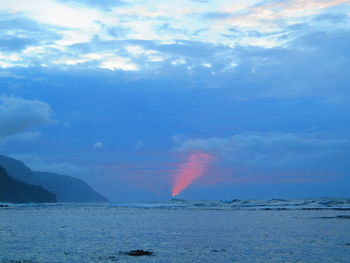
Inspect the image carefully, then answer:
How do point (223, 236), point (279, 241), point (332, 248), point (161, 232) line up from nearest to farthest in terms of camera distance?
1. point (332, 248)
2. point (279, 241)
3. point (223, 236)
4. point (161, 232)

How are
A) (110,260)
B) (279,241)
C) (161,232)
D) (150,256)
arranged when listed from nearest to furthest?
(110,260) → (150,256) → (279,241) → (161,232)

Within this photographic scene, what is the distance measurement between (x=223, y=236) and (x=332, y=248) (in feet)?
26.8

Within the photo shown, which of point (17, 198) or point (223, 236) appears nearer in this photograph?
point (223, 236)

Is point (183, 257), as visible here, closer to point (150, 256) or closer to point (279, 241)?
point (150, 256)

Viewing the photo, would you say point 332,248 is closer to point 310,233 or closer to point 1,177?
point 310,233

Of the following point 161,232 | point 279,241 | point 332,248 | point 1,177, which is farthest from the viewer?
point 1,177

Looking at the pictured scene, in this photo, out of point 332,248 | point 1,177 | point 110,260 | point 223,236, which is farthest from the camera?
point 1,177

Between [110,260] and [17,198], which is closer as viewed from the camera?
[110,260]

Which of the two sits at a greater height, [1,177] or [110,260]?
[1,177]

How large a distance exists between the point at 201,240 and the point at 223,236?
9.17ft

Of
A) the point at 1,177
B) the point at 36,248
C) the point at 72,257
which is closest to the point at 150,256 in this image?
the point at 72,257

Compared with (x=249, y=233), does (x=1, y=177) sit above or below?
above

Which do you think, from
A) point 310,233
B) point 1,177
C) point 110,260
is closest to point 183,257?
point 110,260

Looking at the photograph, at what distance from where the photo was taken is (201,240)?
27391 mm
